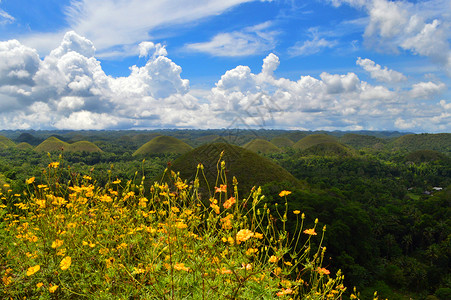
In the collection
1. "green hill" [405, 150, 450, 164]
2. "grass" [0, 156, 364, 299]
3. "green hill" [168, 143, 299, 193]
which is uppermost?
"grass" [0, 156, 364, 299]

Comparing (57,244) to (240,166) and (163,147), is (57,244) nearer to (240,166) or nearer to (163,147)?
(240,166)

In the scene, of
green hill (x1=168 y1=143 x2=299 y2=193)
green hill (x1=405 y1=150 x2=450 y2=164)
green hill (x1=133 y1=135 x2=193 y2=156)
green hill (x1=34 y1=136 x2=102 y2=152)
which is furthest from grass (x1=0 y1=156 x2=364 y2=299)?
green hill (x1=34 y1=136 x2=102 y2=152)

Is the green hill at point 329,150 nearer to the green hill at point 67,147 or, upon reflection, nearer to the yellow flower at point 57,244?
the green hill at point 67,147

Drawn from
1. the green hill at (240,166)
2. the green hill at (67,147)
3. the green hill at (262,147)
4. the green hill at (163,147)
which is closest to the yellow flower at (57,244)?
the green hill at (240,166)

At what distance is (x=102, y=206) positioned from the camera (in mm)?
4586

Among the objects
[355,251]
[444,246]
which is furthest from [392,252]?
[355,251]

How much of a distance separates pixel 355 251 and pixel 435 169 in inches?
4268

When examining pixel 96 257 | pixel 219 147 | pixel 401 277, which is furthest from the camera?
pixel 219 147

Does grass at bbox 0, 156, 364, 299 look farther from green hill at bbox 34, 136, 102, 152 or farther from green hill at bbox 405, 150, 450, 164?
green hill at bbox 34, 136, 102, 152

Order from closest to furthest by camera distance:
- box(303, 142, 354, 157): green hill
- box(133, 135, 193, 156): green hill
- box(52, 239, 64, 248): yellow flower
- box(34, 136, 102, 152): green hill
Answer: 1. box(52, 239, 64, 248): yellow flower
2. box(303, 142, 354, 157): green hill
3. box(133, 135, 193, 156): green hill
4. box(34, 136, 102, 152): green hill

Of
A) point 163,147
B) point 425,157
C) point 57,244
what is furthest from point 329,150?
point 57,244

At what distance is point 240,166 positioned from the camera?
60.7 m

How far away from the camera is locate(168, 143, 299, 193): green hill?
5631 cm

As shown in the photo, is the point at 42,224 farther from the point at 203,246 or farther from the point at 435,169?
the point at 435,169
